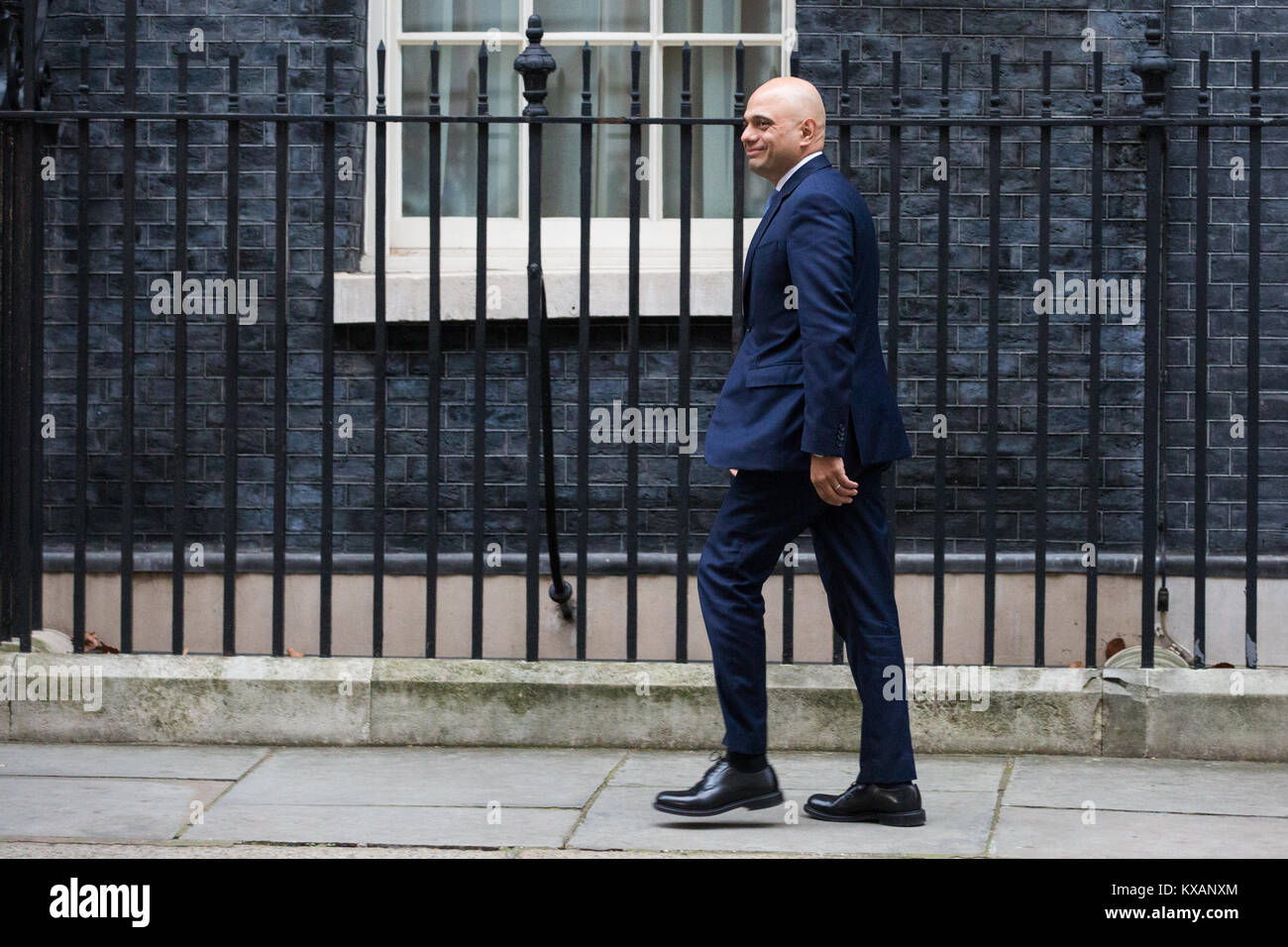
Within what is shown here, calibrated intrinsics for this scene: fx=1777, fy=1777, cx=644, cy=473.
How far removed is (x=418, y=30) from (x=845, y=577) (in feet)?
12.8

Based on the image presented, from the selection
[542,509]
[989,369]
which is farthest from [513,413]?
[989,369]

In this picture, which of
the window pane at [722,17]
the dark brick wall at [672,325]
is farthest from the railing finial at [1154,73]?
the window pane at [722,17]

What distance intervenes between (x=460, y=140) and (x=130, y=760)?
326cm

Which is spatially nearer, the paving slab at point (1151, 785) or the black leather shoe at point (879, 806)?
the black leather shoe at point (879, 806)

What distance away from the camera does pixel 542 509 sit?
24.1 feet

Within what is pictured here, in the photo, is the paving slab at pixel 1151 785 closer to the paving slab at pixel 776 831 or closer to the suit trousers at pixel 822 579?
the paving slab at pixel 776 831

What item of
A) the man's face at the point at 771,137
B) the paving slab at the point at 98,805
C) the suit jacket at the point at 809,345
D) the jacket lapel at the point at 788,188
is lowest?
the paving slab at the point at 98,805

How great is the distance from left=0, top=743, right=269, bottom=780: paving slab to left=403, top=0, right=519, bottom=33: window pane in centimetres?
338

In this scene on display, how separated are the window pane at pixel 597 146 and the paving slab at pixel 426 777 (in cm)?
281

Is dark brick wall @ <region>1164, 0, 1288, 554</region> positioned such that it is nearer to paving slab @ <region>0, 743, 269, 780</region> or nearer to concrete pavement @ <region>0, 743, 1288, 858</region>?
concrete pavement @ <region>0, 743, 1288, 858</region>

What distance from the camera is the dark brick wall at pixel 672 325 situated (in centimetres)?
716

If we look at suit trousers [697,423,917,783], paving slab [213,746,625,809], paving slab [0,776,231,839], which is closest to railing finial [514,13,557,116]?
suit trousers [697,423,917,783]

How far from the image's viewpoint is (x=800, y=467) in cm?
456

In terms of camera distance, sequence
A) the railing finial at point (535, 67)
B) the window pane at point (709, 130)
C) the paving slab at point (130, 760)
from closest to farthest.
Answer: the paving slab at point (130, 760) → the railing finial at point (535, 67) → the window pane at point (709, 130)
